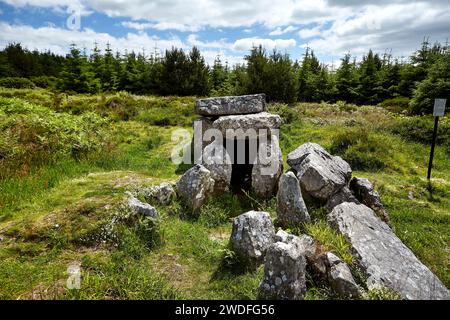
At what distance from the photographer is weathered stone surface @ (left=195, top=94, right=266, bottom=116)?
10508mm

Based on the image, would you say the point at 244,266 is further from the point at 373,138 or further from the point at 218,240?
the point at 373,138

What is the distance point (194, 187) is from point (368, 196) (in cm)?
416

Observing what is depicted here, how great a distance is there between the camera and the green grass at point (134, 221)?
16.6 feet

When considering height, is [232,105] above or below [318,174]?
above

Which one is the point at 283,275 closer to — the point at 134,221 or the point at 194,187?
the point at 134,221

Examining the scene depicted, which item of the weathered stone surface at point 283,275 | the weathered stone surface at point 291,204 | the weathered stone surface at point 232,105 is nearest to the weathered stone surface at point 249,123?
the weathered stone surface at point 232,105

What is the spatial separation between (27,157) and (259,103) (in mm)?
7360

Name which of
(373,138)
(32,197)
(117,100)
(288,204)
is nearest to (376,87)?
(373,138)

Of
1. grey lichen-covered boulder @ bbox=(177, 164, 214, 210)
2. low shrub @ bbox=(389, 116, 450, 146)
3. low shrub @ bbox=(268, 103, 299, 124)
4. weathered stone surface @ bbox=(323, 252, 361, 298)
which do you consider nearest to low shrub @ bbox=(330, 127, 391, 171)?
low shrub @ bbox=(389, 116, 450, 146)

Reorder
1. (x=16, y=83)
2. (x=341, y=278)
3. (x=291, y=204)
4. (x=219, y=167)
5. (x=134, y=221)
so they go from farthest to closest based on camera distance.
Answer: (x=16, y=83), (x=219, y=167), (x=291, y=204), (x=134, y=221), (x=341, y=278)

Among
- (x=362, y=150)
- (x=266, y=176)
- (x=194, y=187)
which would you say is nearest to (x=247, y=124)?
(x=266, y=176)

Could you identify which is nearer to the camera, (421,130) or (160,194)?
(160,194)

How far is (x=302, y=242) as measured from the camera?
5.57 m

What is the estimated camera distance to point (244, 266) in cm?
564
